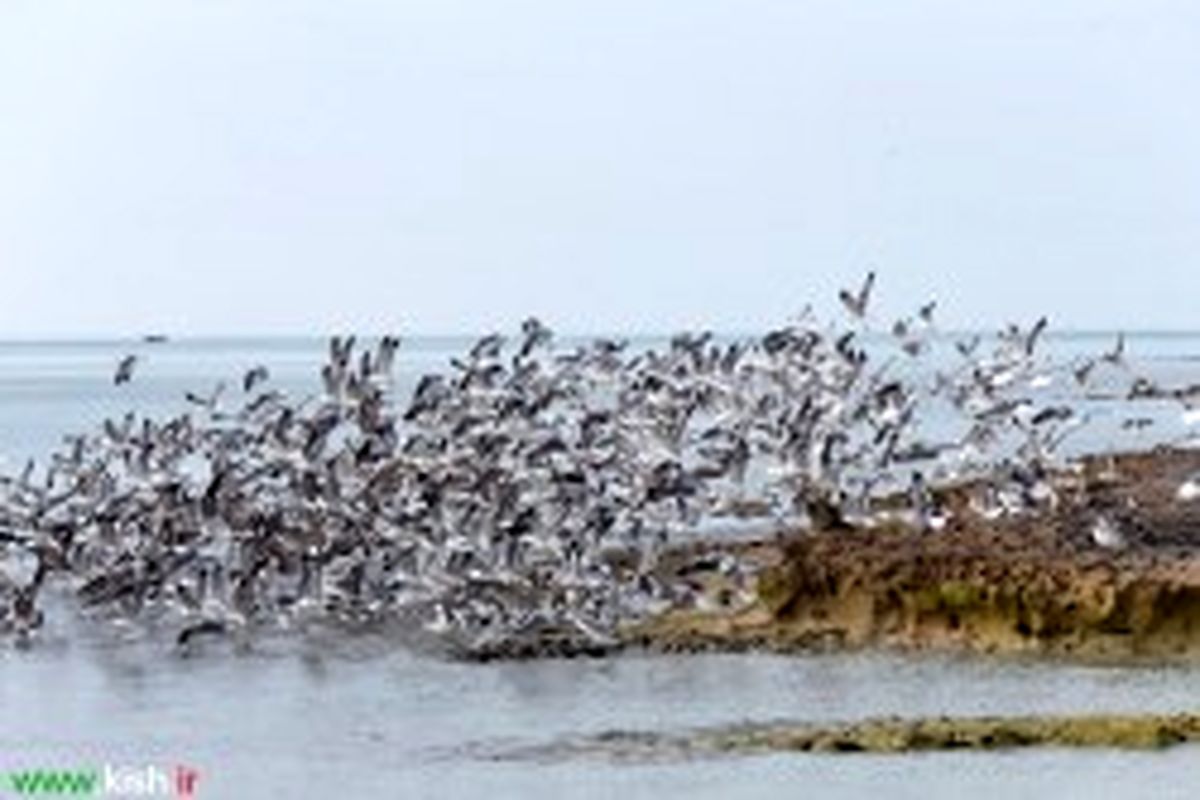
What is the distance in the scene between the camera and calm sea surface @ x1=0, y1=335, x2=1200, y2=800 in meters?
33.7

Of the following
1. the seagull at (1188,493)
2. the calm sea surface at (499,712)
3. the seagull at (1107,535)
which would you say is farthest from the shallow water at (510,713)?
the seagull at (1188,493)

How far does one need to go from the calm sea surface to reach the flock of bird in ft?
5.59

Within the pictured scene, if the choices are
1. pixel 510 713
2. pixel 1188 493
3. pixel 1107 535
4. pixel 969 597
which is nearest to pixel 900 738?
pixel 510 713

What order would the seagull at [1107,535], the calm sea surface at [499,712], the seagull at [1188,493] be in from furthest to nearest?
the seagull at [1188,493] < the seagull at [1107,535] < the calm sea surface at [499,712]

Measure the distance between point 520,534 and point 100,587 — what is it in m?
7.91

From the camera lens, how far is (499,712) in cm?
4034

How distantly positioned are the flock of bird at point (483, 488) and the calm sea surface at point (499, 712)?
170 centimetres

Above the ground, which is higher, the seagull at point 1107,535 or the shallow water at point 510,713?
the seagull at point 1107,535

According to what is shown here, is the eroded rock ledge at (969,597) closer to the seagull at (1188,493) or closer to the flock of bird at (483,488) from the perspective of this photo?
the flock of bird at (483,488)

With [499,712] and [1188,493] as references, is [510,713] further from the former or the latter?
[1188,493]

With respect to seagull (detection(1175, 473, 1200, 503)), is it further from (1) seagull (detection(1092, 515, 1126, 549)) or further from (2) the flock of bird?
(1) seagull (detection(1092, 515, 1126, 549))

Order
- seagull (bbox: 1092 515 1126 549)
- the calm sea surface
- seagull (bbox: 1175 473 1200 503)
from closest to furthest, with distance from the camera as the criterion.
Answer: the calm sea surface, seagull (bbox: 1092 515 1126 549), seagull (bbox: 1175 473 1200 503)

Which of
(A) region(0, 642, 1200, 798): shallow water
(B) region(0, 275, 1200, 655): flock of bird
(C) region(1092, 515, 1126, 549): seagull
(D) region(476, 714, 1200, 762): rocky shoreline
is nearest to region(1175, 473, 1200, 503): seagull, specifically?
(B) region(0, 275, 1200, 655): flock of bird

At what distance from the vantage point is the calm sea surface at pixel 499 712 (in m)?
33.7
